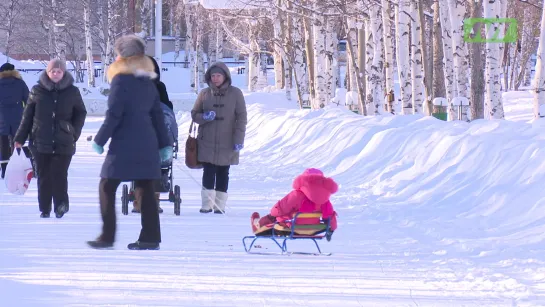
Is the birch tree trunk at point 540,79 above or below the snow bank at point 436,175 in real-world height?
above

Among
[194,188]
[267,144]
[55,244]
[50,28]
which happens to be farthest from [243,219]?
[50,28]

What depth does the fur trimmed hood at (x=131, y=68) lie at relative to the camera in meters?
9.14

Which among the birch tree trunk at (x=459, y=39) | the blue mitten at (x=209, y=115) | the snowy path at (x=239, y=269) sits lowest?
the snowy path at (x=239, y=269)

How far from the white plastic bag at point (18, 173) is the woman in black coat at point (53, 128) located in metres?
0.85

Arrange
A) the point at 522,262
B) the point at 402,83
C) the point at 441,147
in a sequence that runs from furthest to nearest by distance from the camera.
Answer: the point at 402,83
the point at 441,147
the point at 522,262

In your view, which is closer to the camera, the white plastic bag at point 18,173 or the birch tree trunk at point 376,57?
the white plastic bag at point 18,173

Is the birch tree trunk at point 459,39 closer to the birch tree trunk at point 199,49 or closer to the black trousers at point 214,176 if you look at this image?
the black trousers at point 214,176

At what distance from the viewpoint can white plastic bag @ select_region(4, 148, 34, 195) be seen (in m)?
12.6

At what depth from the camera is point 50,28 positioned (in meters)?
64.1

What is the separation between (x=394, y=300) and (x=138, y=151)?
2857 millimetres

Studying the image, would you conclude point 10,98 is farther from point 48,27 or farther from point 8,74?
point 48,27

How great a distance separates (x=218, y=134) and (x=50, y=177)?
1920mm

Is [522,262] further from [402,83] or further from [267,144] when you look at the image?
[402,83]

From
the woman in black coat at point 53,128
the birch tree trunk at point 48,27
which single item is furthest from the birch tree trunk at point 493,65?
the birch tree trunk at point 48,27
